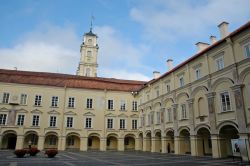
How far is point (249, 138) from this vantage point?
17672mm

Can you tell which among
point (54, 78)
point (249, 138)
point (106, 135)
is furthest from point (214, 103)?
point (54, 78)

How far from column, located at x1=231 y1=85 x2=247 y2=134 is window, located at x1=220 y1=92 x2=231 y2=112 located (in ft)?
4.17

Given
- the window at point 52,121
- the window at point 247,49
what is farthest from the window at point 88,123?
the window at point 247,49

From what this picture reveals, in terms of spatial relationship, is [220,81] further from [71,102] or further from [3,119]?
[3,119]

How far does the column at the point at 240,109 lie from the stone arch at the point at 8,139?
101 feet

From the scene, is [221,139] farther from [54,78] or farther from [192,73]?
[54,78]

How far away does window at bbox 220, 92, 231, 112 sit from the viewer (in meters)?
20.3

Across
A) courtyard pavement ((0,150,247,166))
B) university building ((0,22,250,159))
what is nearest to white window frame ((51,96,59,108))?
university building ((0,22,250,159))

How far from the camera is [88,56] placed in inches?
2448

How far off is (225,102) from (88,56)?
154 feet

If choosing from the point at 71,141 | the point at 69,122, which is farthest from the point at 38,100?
the point at 71,141

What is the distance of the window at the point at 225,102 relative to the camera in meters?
20.3

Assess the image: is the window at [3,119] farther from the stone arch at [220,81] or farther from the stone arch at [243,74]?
the stone arch at [243,74]

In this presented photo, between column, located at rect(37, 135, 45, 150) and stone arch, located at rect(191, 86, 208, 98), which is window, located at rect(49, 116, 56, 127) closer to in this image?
column, located at rect(37, 135, 45, 150)
